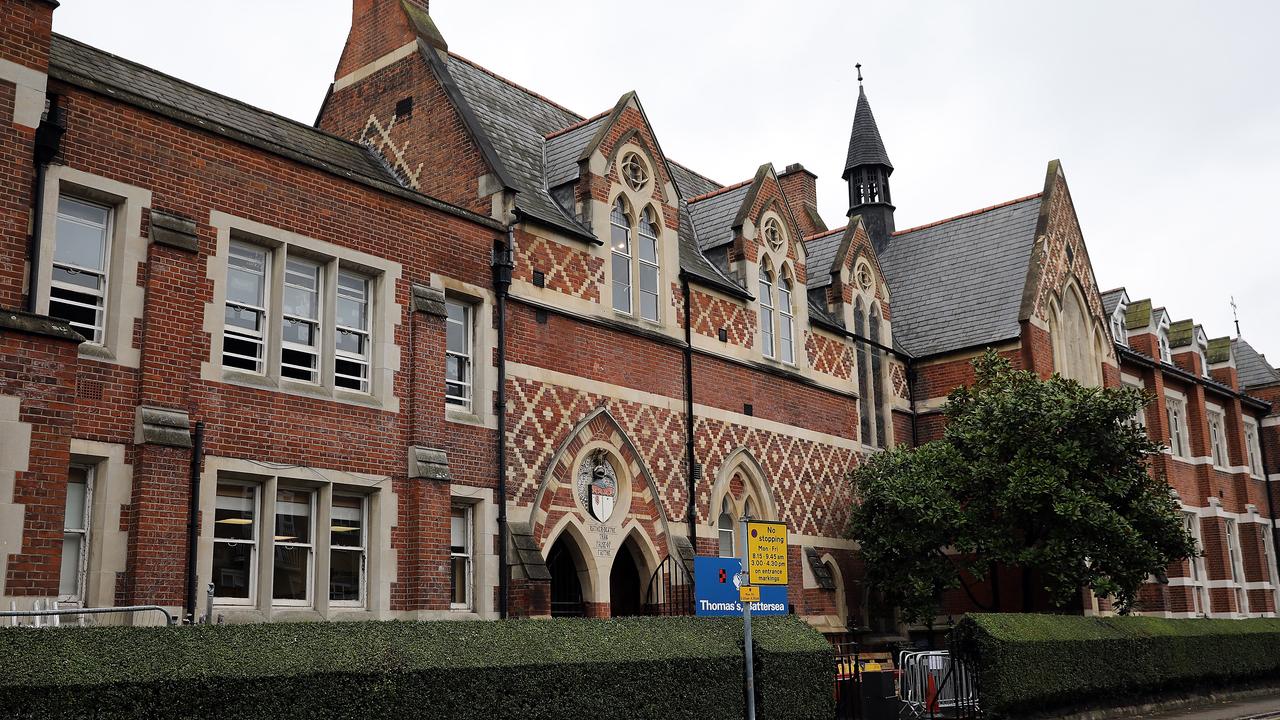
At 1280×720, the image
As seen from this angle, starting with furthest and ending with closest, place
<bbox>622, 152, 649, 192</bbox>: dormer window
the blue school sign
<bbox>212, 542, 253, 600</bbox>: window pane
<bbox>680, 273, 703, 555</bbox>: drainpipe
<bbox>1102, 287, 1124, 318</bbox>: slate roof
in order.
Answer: <bbox>1102, 287, 1124, 318</bbox>: slate roof → <bbox>622, 152, 649, 192</bbox>: dormer window → <bbox>680, 273, 703, 555</bbox>: drainpipe → the blue school sign → <bbox>212, 542, 253, 600</bbox>: window pane

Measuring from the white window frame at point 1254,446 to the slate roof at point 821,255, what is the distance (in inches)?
804

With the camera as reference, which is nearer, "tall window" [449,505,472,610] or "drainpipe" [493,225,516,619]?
"tall window" [449,505,472,610]

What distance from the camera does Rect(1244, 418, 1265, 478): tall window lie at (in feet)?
137

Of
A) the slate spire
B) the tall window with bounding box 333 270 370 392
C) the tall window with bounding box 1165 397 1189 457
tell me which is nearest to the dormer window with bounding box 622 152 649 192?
the tall window with bounding box 333 270 370 392

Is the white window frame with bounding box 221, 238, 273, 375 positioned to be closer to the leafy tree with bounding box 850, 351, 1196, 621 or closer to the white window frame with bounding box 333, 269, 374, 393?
the white window frame with bounding box 333, 269, 374, 393

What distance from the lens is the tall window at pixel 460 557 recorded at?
17.2m

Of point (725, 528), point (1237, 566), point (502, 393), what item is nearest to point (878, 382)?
point (725, 528)

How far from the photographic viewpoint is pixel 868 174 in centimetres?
3947

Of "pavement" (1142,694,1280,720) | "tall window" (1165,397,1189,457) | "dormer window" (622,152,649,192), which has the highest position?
"dormer window" (622,152,649,192)

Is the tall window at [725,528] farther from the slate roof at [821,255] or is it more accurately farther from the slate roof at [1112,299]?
the slate roof at [1112,299]

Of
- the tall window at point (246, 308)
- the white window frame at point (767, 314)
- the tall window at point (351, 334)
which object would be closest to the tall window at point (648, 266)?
the white window frame at point (767, 314)

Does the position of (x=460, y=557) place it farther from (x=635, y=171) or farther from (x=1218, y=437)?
(x=1218, y=437)

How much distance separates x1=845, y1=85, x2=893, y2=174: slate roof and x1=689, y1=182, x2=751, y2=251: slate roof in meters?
14.3

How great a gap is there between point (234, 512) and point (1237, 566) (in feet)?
112
